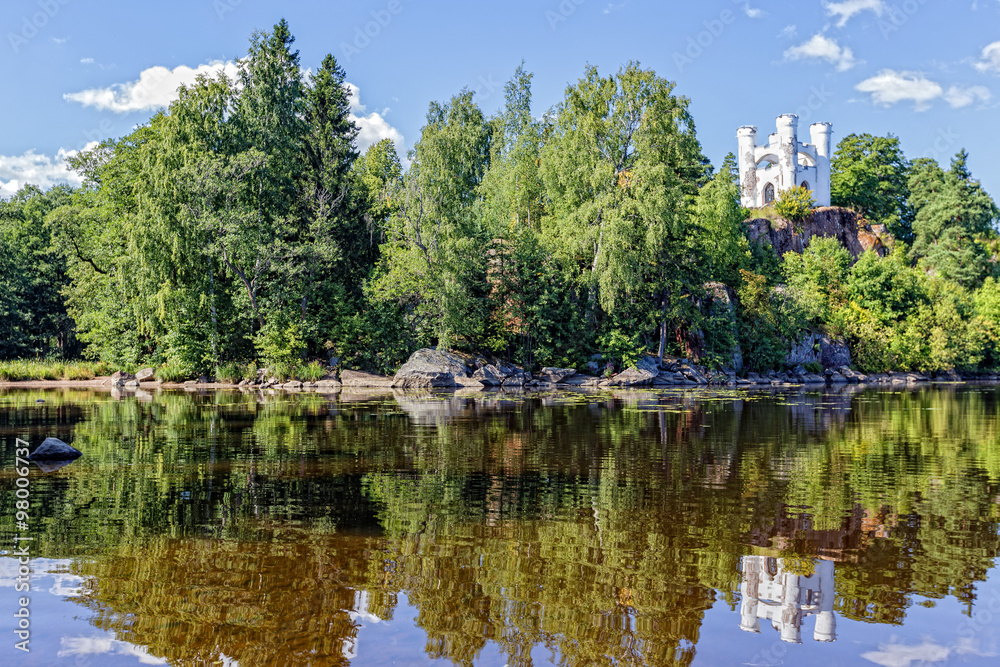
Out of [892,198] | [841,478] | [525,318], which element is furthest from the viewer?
[892,198]

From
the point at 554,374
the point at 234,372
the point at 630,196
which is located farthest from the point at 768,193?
the point at 234,372

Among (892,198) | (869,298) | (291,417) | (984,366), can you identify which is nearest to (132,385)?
(291,417)

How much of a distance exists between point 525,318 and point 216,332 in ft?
64.6

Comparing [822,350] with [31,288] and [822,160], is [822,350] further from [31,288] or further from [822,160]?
[31,288]

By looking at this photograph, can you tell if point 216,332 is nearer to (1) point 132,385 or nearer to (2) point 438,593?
(1) point 132,385

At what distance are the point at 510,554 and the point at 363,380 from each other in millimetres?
37922

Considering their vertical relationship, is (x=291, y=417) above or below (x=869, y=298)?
below

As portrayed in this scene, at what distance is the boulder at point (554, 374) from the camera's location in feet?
151

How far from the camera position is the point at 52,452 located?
13.6m

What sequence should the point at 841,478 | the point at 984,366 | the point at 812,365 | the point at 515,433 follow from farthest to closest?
the point at 984,366 → the point at 812,365 → the point at 515,433 → the point at 841,478

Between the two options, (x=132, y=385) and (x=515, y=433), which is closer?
(x=515, y=433)

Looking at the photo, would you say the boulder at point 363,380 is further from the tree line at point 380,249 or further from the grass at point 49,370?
the grass at point 49,370

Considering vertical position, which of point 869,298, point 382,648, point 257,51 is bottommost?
point 382,648

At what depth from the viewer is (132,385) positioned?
4369 cm
